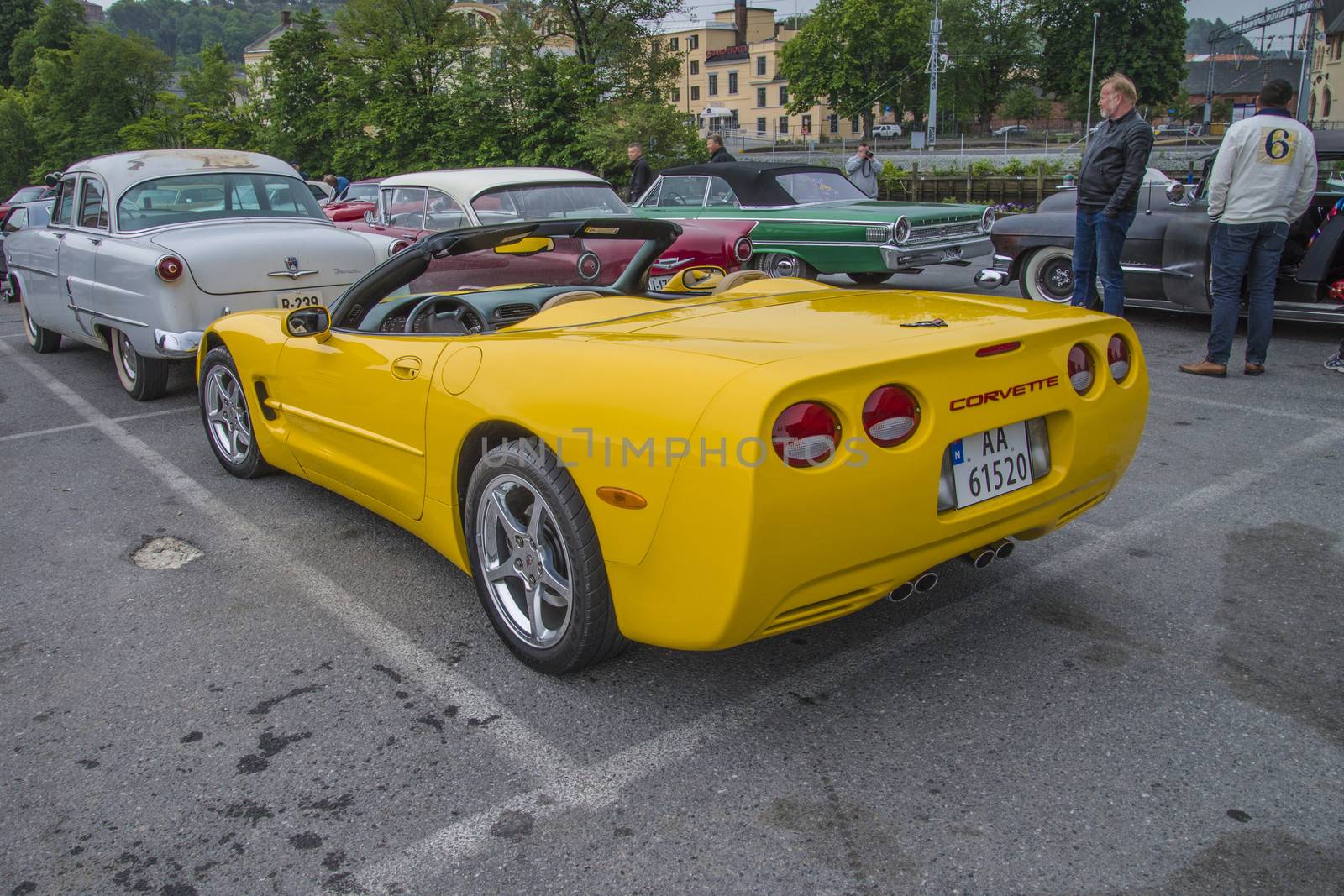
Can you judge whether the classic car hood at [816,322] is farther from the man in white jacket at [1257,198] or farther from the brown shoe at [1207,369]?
the brown shoe at [1207,369]

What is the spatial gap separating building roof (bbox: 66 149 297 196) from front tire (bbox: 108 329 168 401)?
108cm

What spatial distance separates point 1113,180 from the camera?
22.5 feet

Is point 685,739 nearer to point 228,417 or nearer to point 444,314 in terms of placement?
point 444,314

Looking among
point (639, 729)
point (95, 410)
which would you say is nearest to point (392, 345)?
point (639, 729)

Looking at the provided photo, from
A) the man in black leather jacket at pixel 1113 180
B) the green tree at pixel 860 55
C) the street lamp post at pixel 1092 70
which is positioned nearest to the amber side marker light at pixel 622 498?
the man in black leather jacket at pixel 1113 180

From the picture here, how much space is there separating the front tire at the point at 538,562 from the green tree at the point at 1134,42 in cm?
7169

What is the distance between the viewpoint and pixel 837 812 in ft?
7.32

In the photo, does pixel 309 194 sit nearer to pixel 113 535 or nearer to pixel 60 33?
pixel 113 535

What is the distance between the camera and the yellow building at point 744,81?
3575 inches

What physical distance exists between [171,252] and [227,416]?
6.63 ft

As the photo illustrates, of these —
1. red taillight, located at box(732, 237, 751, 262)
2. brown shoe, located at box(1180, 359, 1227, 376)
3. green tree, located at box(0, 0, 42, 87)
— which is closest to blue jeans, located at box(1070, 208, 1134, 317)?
brown shoe, located at box(1180, 359, 1227, 376)

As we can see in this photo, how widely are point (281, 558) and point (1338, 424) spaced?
5.27 m

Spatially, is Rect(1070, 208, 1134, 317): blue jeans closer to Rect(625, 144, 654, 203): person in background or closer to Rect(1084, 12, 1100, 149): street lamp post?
Rect(625, 144, 654, 203): person in background

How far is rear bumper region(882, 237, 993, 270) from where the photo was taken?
927 centimetres
